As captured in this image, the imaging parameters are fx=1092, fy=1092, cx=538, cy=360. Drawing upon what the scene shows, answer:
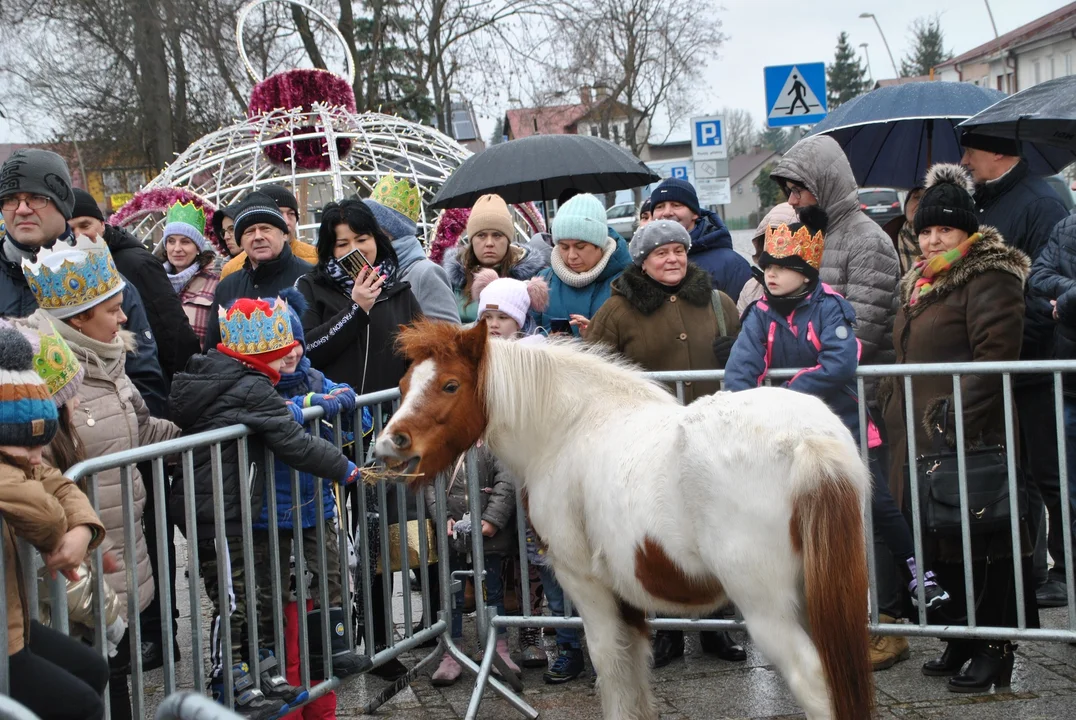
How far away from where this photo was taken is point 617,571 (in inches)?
149

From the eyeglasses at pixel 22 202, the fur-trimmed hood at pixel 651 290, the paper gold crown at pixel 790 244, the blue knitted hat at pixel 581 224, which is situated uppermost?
the eyeglasses at pixel 22 202

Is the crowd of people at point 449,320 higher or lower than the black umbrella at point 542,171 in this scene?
lower

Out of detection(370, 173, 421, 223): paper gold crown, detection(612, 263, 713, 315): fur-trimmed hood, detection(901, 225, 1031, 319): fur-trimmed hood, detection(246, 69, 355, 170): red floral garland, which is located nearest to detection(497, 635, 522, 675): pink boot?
detection(612, 263, 713, 315): fur-trimmed hood

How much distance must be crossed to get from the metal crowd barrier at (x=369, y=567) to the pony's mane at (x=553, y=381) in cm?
63

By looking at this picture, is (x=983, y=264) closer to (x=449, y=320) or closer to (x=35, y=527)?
(x=449, y=320)

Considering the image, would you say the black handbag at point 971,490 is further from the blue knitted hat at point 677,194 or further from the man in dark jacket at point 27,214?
the man in dark jacket at point 27,214

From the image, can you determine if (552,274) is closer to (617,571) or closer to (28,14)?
(617,571)

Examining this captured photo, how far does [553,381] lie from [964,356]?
1996 millimetres

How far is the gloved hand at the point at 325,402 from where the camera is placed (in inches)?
168

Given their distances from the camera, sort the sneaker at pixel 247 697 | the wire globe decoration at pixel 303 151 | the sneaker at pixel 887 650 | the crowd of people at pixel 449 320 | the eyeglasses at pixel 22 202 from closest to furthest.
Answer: the crowd of people at pixel 449 320 < the sneaker at pixel 247 697 < the eyeglasses at pixel 22 202 < the sneaker at pixel 887 650 < the wire globe decoration at pixel 303 151

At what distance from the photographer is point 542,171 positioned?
764 centimetres

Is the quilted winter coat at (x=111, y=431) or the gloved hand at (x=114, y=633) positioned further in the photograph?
the quilted winter coat at (x=111, y=431)

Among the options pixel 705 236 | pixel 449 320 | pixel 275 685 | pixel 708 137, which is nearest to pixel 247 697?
pixel 275 685

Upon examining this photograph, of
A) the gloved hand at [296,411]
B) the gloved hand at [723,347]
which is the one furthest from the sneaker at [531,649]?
the gloved hand at [296,411]
